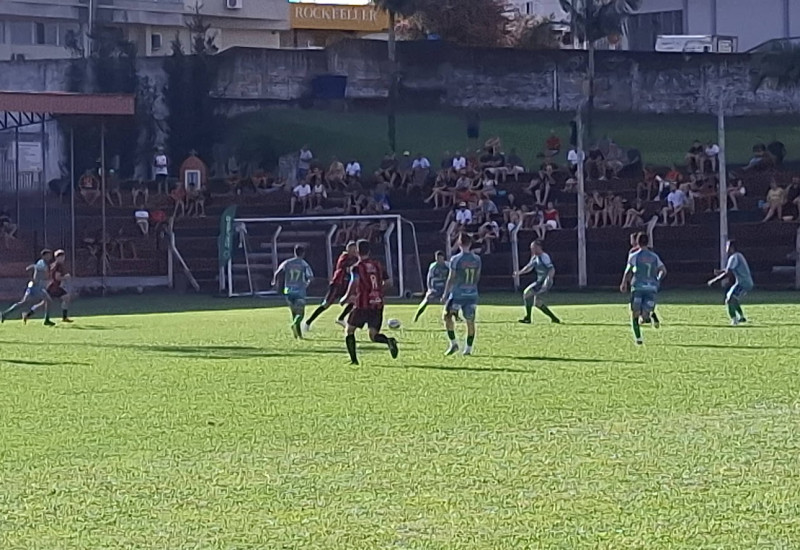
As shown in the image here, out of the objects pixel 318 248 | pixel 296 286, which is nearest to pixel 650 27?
pixel 318 248

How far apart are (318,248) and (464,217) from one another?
4.09 metres

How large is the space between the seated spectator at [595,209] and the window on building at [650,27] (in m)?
23.6

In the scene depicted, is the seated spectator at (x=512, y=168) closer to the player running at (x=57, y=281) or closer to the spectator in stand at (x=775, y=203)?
the spectator in stand at (x=775, y=203)

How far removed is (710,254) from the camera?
1667 inches

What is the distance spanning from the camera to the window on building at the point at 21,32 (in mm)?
74188

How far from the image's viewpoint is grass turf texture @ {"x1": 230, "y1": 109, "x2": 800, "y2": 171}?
56.5 meters

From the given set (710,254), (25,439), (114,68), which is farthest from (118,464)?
(114,68)

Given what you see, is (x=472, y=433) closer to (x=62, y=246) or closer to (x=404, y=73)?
(x=62, y=246)

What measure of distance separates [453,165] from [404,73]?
10836 mm

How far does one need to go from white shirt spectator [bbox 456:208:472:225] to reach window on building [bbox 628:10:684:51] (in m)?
25.0

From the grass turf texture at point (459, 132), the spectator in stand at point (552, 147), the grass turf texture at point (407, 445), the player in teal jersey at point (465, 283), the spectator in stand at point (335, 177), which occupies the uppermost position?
the grass turf texture at point (459, 132)

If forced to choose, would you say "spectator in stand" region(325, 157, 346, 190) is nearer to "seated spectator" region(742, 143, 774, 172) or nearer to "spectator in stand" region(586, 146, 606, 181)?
"spectator in stand" region(586, 146, 606, 181)

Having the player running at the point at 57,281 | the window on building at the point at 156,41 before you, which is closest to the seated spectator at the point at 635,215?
the player running at the point at 57,281

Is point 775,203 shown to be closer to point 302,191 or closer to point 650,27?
point 302,191
